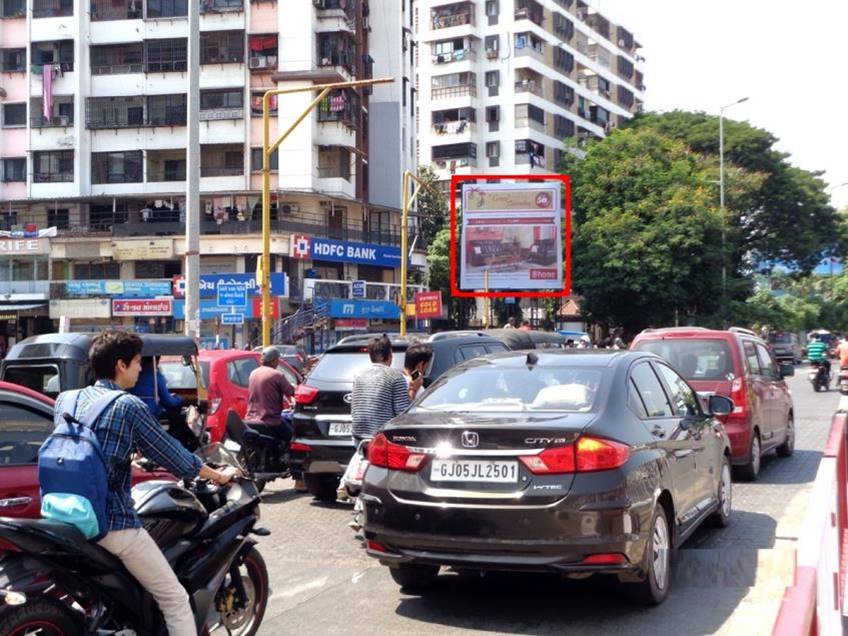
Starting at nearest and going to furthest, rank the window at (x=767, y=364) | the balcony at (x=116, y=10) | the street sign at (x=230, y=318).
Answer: the window at (x=767, y=364) < the street sign at (x=230, y=318) < the balcony at (x=116, y=10)

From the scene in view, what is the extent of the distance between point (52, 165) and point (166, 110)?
586cm

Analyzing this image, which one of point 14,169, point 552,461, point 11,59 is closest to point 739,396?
point 552,461

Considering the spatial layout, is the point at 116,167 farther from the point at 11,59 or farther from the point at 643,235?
the point at 643,235

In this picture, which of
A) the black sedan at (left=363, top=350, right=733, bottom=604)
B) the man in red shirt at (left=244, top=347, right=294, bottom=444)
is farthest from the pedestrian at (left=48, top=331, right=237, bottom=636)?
the man in red shirt at (left=244, top=347, right=294, bottom=444)

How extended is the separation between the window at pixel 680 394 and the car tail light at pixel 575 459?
6.10 ft

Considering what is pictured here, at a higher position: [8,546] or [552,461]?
[552,461]

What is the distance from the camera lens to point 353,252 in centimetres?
4606

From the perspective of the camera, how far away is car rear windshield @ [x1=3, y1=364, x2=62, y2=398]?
10.8m

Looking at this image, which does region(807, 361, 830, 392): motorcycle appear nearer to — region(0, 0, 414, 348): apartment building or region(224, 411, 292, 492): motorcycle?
region(224, 411, 292, 492): motorcycle

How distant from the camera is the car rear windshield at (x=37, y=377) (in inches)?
427

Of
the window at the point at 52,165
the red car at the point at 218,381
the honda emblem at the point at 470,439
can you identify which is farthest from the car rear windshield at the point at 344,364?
the window at the point at 52,165

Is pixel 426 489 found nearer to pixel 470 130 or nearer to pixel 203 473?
pixel 203 473

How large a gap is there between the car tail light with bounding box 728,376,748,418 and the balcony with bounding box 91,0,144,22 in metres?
41.1

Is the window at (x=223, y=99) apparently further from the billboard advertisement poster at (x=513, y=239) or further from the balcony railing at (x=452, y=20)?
the balcony railing at (x=452, y=20)
